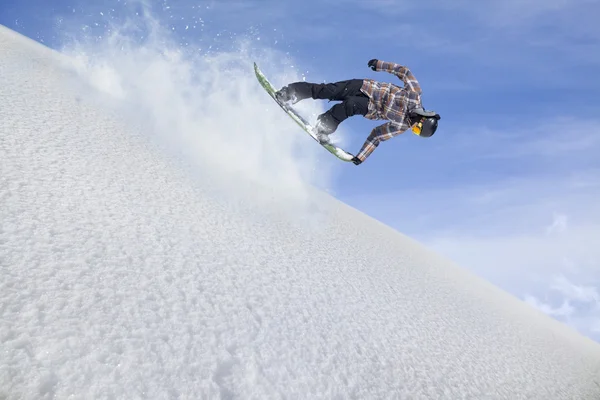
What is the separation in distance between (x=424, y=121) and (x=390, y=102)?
0.78m

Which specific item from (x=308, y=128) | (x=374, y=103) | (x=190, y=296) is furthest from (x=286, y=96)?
(x=190, y=296)

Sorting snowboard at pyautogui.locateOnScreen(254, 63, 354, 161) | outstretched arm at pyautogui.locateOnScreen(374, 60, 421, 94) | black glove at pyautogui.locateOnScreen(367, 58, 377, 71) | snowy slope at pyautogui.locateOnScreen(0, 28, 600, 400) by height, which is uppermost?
outstretched arm at pyautogui.locateOnScreen(374, 60, 421, 94)

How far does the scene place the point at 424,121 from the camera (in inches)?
282

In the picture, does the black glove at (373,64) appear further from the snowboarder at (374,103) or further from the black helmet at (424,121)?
the black helmet at (424,121)

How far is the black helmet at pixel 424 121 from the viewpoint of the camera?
7.12m

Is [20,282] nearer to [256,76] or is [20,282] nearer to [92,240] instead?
[92,240]

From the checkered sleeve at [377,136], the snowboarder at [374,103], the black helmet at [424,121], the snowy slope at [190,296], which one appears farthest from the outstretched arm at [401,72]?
the snowy slope at [190,296]

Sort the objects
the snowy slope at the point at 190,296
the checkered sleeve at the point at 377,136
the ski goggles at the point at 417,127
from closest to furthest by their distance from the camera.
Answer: the snowy slope at the point at 190,296, the ski goggles at the point at 417,127, the checkered sleeve at the point at 377,136

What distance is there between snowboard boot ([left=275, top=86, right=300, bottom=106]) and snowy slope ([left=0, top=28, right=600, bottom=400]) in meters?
1.95

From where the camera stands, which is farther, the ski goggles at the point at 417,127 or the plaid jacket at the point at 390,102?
the plaid jacket at the point at 390,102

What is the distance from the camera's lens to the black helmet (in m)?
7.12

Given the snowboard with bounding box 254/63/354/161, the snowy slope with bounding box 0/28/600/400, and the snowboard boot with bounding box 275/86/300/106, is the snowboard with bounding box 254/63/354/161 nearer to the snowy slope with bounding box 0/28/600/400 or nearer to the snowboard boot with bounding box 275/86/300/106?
the snowboard boot with bounding box 275/86/300/106

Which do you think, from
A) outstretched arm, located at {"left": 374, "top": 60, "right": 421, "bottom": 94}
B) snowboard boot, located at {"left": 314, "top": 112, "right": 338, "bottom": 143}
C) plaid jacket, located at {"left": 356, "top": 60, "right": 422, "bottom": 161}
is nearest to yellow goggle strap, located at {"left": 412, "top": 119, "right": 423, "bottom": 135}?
plaid jacket, located at {"left": 356, "top": 60, "right": 422, "bottom": 161}

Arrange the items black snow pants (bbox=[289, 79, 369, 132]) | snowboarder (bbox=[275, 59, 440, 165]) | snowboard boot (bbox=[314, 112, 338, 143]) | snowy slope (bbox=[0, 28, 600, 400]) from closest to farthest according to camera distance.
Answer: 1. snowy slope (bbox=[0, 28, 600, 400])
2. snowboarder (bbox=[275, 59, 440, 165])
3. black snow pants (bbox=[289, 79, 369, 132])
4. snowboard boot (bbox=[314, 112, 338, 143])
